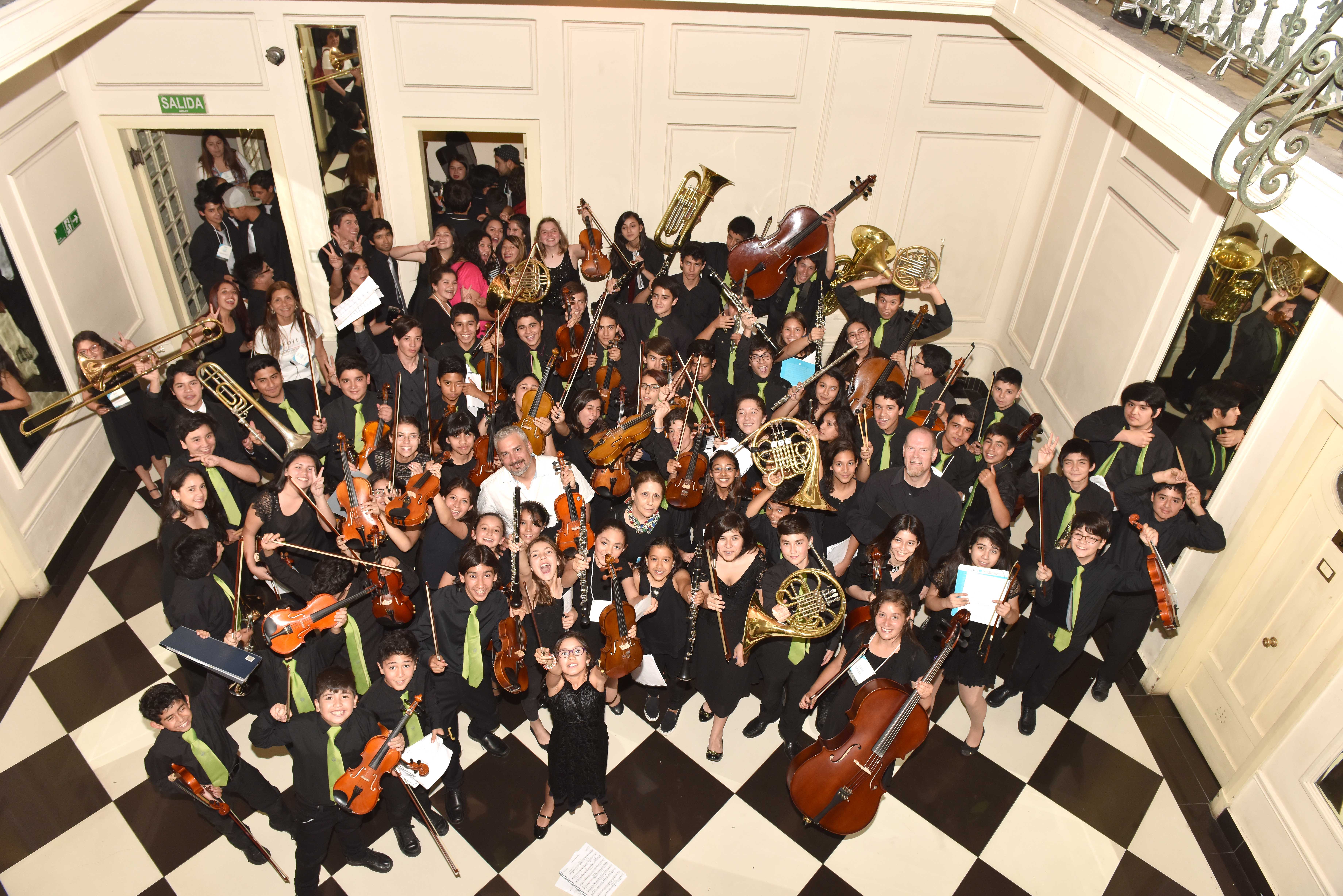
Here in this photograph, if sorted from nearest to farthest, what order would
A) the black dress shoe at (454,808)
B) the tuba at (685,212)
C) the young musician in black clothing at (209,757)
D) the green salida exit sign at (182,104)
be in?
the young musician in black clothing at (209,757)
the black dress shoe at (454,808)
the green salida exit sign at (182,104)
the tuba at (685,212)

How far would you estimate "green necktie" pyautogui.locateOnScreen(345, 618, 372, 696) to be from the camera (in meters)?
4.31

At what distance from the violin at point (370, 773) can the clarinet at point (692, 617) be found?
143 cm

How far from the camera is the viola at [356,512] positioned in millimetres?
4660

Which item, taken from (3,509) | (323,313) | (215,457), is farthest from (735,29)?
(3,509)

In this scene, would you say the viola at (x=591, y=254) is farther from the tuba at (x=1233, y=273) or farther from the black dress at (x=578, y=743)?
the tuba at (x=1233, y=273)

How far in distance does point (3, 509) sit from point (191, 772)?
2.66 metres

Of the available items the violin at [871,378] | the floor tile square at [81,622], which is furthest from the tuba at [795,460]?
the floor tile square at [81,622]

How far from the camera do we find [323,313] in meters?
7.99

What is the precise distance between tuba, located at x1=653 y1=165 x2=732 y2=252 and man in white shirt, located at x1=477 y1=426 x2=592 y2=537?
2.94 metres

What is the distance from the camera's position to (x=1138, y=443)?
511 centimetres

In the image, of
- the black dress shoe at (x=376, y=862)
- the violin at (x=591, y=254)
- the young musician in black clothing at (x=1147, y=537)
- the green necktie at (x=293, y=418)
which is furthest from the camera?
the violin at (x=591, y=254)

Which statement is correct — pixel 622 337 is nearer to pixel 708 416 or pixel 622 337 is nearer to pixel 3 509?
pixel 708 416

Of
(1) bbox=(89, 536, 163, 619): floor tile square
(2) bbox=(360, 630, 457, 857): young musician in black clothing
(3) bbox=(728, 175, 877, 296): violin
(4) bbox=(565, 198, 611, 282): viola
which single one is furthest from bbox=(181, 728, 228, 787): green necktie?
(3) bbox=(728, 175, 877, 296): violin

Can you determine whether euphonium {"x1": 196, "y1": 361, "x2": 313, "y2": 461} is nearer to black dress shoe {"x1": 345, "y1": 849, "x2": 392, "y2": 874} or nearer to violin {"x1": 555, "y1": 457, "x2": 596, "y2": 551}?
violin {"x1": 555, "y1": 457, "x2": 596, "y2": 551}
